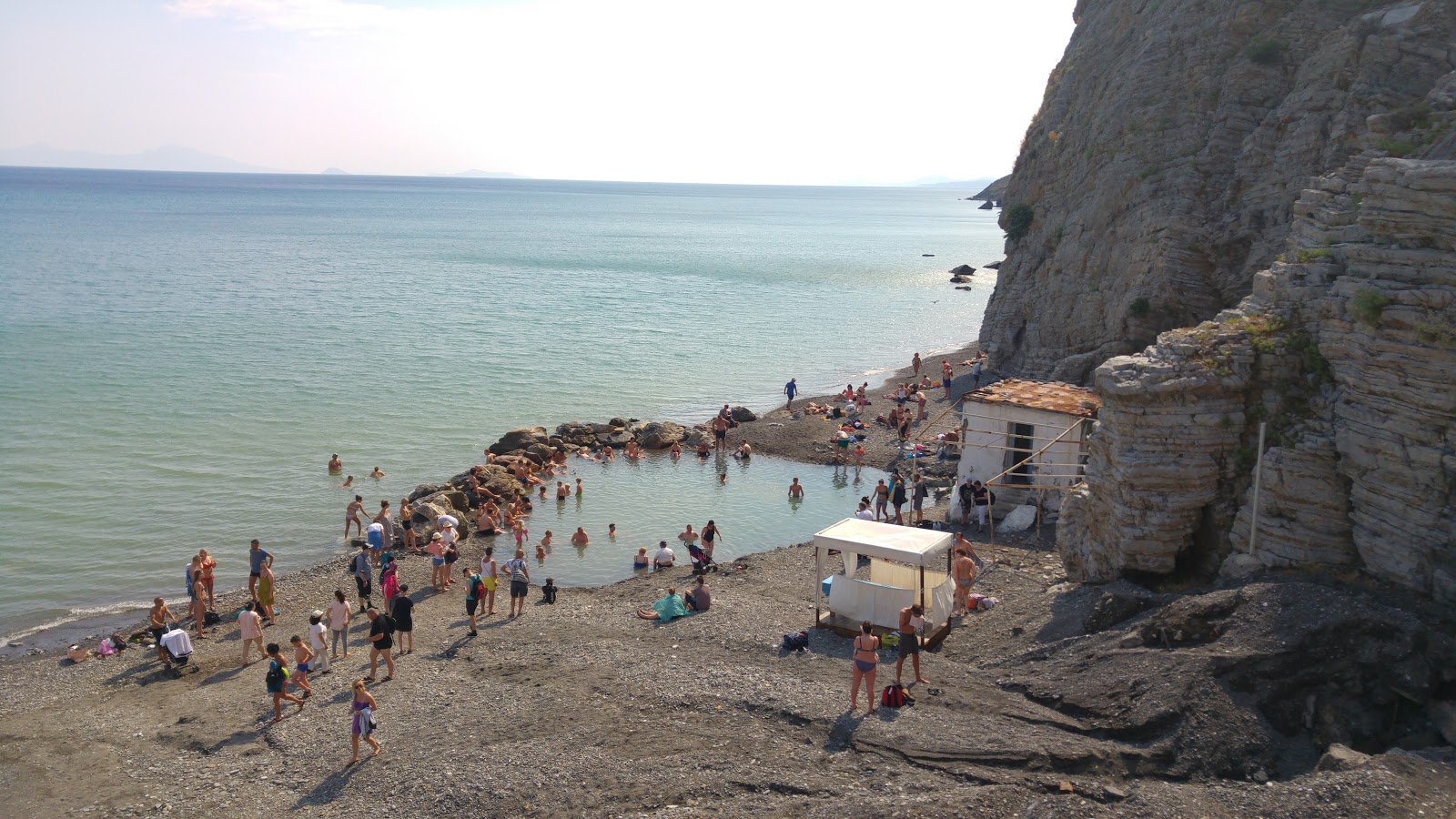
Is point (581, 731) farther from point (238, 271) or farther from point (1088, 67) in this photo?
point (238, 271)

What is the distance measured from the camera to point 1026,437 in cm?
2286

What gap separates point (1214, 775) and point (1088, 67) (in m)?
32.6

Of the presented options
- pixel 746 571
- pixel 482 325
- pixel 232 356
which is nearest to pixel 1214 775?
pixel 746 571

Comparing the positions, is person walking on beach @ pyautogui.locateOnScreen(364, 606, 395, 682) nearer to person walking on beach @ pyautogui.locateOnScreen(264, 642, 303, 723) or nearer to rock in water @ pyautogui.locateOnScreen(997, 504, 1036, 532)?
person walking on beach @ pyautogui.locateOnScreen(264, 642, 303, 723)

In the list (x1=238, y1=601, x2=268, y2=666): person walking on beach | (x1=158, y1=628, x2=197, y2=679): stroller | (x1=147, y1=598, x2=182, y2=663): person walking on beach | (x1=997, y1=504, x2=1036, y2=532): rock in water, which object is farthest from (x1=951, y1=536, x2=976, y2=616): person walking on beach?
(x1=147, y1=598, x2=182, y2=663): person walking on beach

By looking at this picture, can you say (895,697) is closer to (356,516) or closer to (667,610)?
(667,610)

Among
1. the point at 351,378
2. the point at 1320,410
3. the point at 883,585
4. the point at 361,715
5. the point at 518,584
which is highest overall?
the point at 1320,410

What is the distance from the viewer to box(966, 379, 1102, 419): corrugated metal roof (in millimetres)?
22297

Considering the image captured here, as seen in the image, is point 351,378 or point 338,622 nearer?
point 338,622

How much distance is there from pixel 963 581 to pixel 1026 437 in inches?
274

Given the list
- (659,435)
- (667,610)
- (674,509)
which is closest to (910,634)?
(667,610)

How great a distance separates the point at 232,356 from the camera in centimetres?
4775

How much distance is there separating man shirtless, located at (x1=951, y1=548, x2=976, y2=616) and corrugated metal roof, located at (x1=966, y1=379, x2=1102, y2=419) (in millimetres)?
6608

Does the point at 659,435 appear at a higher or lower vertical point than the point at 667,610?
lower
